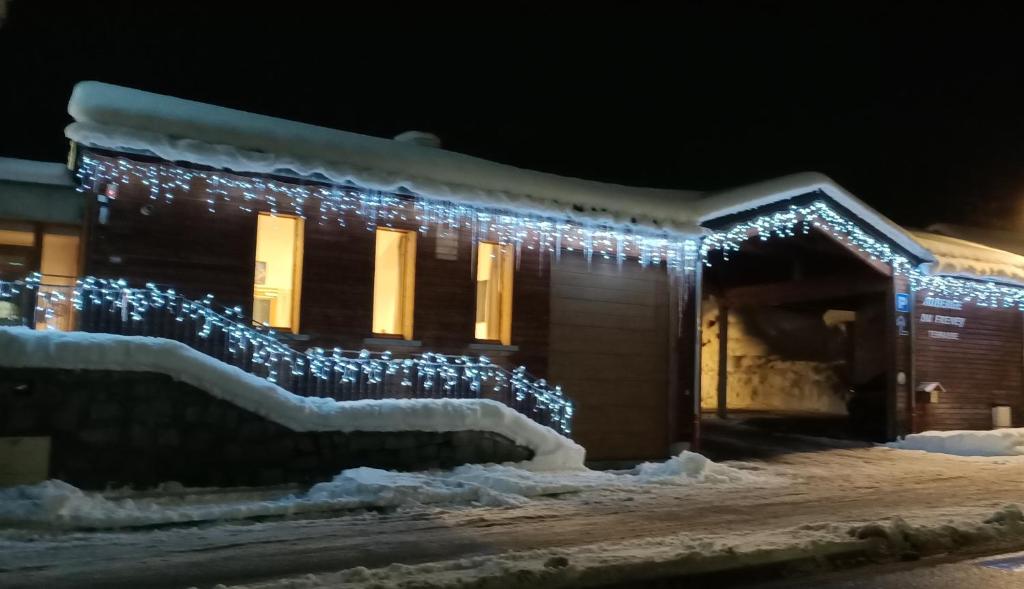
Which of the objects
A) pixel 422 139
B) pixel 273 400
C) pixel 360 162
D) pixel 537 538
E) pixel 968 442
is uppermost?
pixel 422 139

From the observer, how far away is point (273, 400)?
34.1 ft

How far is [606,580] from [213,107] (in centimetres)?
861

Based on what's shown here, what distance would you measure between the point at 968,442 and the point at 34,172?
1807 centimetres

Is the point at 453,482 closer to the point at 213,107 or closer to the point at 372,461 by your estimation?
the point at 372,461

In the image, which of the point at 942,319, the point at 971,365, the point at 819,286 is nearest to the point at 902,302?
the point at 942,319

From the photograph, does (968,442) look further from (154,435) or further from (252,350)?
(154,435)

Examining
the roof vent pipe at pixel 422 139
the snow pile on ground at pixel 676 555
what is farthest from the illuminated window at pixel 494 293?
the snow pile on ground at pixel 676 555

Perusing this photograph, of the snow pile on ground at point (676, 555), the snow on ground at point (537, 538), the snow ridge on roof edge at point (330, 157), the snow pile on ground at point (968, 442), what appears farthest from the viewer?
the snow pile on ground at point (968, 442)

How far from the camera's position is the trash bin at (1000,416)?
20.6 m

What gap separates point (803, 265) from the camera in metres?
20.8

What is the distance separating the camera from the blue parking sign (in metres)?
18.8

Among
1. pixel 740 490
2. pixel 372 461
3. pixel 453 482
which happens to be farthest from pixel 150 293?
pixel 740 490

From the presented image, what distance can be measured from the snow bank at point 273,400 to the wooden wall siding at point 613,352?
5.49 ft

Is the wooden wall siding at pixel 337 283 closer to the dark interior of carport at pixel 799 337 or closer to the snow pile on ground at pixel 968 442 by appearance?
the dark interior of carport at pixel 799 337
